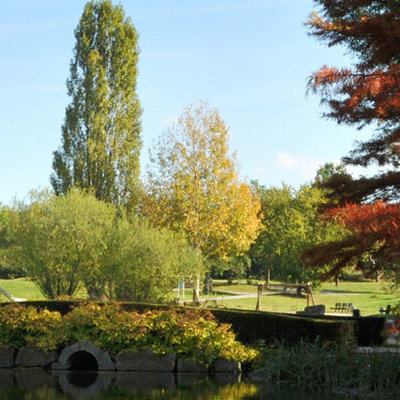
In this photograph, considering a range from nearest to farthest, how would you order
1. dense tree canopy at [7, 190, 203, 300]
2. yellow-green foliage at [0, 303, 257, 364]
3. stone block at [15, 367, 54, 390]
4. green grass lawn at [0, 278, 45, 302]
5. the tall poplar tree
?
stone block at [15, 367, 54, 390] < yellow-green foliage at [0, 303, 257, 364] < dense tree canopy at [7, 190, 203, 300] < the tall poplar tree < green grass lawn at [0, 278, 45, 302]

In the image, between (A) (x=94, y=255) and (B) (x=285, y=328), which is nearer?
(B) (x=285, y=328)

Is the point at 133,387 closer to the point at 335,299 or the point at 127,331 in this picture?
the point at 127,331

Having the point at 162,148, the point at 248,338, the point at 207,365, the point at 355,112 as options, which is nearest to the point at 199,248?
the point at 162,148

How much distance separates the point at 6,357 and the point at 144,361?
140 inches

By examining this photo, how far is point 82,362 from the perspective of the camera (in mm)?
17047

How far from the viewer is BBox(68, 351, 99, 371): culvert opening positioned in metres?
16.7

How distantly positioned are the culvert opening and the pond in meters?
0.69

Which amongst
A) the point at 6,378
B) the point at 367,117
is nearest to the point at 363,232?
the point at 367,117

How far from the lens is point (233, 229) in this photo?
1335 inches

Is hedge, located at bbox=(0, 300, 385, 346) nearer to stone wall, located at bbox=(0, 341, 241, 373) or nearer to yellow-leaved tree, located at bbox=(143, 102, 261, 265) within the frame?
stone wall, located at bbox=(0, 341, 241, 373)

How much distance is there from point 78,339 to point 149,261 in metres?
7.38

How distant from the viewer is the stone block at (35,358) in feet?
54.7

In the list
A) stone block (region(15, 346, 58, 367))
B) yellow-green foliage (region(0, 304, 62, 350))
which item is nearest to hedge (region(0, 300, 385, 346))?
yellow-green foliage (region(0, 304, 62, 350))

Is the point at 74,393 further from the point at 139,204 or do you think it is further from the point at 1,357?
the point at 139,204
